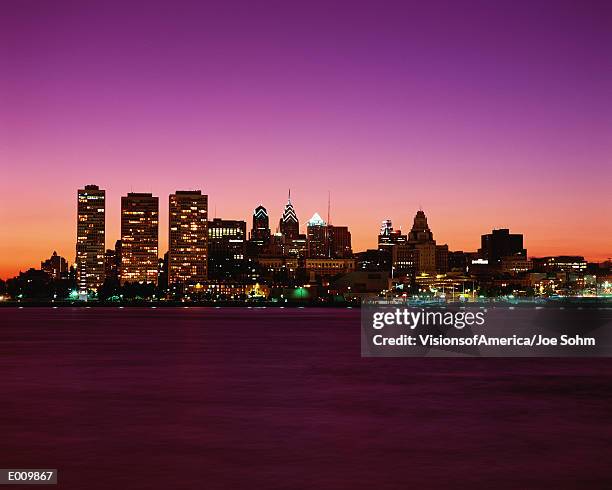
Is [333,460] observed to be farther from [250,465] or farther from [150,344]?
[150,344]

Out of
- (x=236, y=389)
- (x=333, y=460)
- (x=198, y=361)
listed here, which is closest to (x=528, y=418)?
(x=333, y=460)

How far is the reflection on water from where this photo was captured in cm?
2212

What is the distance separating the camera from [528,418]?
32.6m

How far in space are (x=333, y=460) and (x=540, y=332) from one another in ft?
308

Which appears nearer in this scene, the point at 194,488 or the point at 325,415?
the point at 194,488

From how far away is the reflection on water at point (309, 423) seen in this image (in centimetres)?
2212

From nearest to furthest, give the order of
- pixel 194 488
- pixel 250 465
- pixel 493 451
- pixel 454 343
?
pixel 194 488 < pixel 250 465 < pixel 493 451 < pixel 454 343

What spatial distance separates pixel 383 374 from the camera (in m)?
49.5

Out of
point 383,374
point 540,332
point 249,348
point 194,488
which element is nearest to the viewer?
point 194,488

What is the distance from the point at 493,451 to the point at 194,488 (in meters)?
8.66

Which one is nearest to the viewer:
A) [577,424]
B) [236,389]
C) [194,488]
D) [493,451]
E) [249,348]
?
[194,488]

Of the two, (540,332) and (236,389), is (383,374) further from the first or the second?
(540,332)

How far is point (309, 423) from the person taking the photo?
30781mm

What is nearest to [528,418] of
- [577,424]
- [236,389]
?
[577,424]
